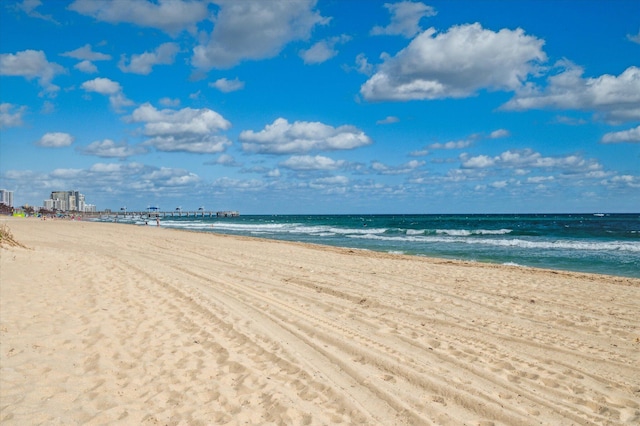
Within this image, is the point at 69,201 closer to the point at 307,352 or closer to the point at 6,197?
the point at 6,197

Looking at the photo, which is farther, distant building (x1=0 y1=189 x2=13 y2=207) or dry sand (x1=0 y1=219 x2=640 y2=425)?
distant building (x1=0 y1=189 x2=13 y2=207)

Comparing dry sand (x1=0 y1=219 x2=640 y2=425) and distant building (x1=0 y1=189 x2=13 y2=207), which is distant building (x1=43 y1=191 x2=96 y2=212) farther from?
dry sand (x1=0 y1=219 x2=640 y2=425)

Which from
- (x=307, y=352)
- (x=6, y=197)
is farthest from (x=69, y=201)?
(x=307, y=352)

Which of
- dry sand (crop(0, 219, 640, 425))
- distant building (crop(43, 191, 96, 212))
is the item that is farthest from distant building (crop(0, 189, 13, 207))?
dry sand (crop(0, 219, 640, 425))

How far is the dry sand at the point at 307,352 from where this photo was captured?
419 centimetres

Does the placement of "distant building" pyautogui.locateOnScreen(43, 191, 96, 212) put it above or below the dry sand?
above

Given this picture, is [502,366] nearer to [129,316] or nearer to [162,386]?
[162,386]

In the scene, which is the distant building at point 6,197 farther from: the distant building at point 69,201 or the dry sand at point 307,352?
the dry sand at point 307,352

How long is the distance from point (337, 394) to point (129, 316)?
439cm

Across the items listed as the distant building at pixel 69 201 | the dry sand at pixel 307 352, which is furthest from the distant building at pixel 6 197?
the dry sand at pixel 307 352

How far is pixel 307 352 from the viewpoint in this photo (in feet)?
18.8

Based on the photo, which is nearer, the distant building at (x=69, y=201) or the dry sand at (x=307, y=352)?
the dry sand at (x=307, y=352)

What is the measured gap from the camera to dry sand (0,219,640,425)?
4191mm

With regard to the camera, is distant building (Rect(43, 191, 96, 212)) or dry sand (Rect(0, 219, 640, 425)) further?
distant building (Rect(43, 191, 96, 212))
